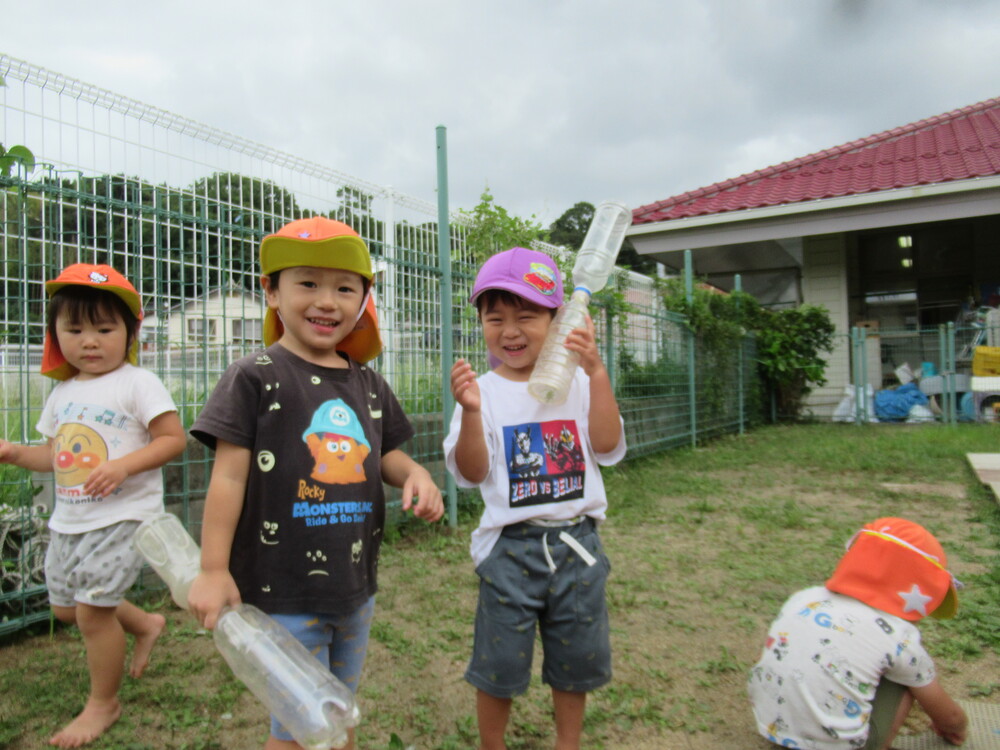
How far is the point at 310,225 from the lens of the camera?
1631mm

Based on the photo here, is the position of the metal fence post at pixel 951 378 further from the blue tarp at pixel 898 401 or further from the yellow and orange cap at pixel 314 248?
the yellow and orange cap at pixel 314 248

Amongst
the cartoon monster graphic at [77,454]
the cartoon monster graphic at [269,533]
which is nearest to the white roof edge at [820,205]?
the cartoon monster graphic at [77,454]

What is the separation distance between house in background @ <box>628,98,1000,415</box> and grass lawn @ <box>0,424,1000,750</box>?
627 centimetres

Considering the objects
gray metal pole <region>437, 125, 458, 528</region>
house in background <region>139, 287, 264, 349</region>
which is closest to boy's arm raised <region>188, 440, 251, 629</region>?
house in background <region>139, 287, 264, 349</region>

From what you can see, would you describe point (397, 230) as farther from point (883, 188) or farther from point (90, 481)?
point (883, 188)

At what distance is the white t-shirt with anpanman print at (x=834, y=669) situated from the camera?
1870 mm

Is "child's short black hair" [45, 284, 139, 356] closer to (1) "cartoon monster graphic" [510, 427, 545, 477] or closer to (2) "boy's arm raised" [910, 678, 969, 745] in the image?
(1) "cartoon monster graphic" [510, 427, 545, 477]

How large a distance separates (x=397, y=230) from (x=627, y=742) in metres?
3.29

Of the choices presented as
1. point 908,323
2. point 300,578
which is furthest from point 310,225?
point 908,323

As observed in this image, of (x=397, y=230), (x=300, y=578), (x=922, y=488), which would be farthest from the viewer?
(x=922, y=488)

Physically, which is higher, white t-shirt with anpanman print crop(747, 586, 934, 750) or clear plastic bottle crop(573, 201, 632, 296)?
clear plastic bottle crop(573, 201, 632, 296)

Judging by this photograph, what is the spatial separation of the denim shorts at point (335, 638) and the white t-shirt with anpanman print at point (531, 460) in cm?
37

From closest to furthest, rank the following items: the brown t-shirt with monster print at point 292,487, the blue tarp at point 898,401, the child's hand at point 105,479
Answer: the brown t-shirt with monster print at point 292,487 → the child's hand at point 105,479 → the blue tarp at point 898,401

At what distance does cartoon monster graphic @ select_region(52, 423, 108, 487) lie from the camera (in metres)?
2.23
